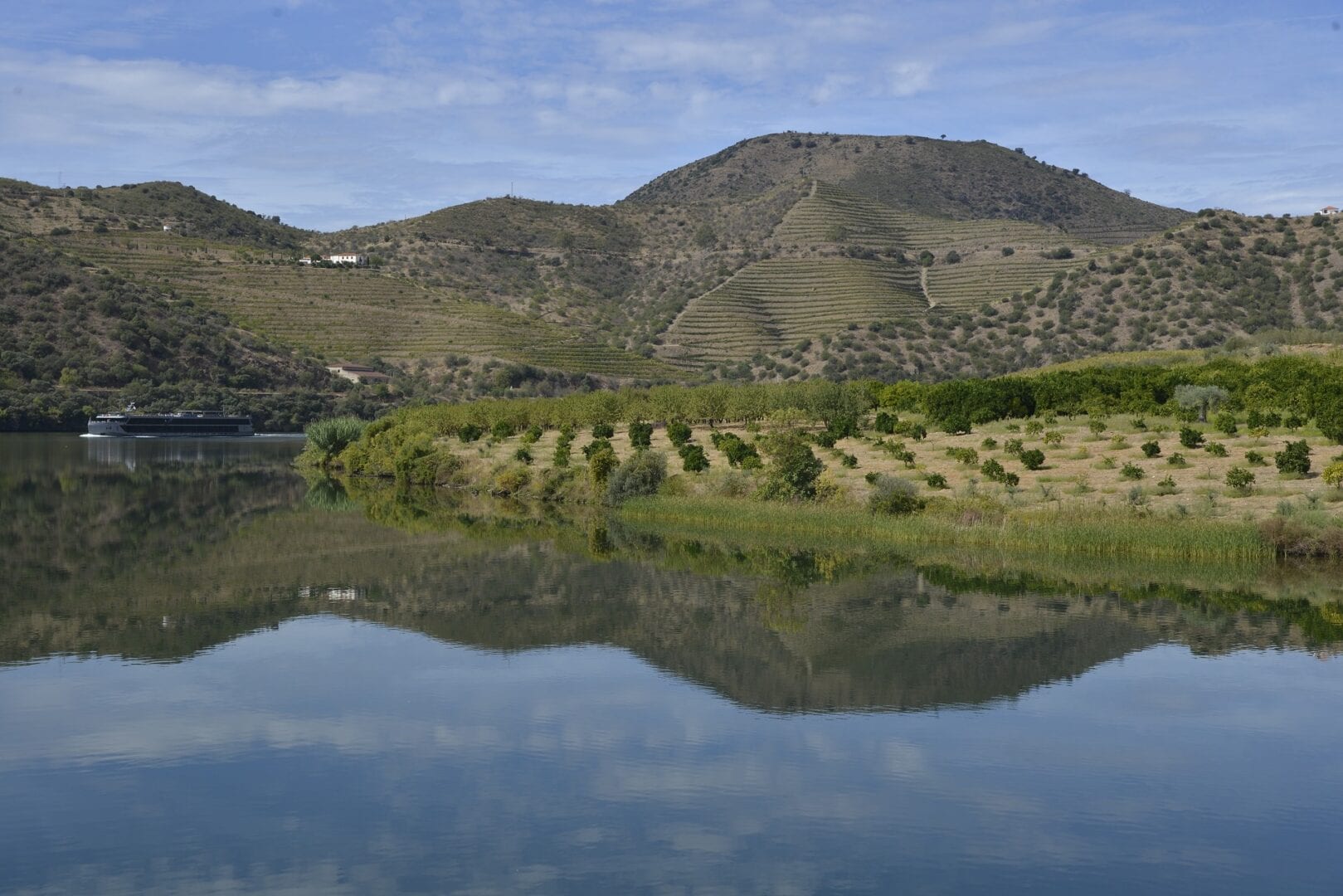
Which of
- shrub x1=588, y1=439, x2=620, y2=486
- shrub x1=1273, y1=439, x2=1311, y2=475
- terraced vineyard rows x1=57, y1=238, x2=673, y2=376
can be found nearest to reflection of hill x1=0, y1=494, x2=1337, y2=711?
shrub x1=588, y1=439, x2=620, y2=486

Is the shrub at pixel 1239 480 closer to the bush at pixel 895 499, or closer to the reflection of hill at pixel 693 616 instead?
the bush at pixel 895 499

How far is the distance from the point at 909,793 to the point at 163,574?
24183 millimetres

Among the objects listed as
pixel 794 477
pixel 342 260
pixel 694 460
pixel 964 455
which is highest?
pixel 342 260

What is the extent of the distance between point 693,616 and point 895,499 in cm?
1323

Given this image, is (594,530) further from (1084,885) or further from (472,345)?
(472,345)

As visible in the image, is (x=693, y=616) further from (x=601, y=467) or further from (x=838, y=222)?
(x=838, y=222)

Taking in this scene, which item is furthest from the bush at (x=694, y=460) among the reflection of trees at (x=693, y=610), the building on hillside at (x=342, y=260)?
the building on hillside at (x=342, y=260)

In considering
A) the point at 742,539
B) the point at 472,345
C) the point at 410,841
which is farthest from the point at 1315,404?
the point at 472,345

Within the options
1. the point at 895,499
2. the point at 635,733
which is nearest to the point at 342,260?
the point at 895,499

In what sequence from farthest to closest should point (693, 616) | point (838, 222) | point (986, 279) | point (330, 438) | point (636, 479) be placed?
point (838, 222)
point (986, 279)
point (330, 438)
point (636, 479)
point (693, 616)

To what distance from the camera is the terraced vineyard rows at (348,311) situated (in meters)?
128

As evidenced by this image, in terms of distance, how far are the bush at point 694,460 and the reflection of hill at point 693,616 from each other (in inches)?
463

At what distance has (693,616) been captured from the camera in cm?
2898

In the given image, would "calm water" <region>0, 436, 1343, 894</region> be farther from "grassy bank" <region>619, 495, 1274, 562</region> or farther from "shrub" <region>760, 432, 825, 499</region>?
"shrub" <region>760, 432, 825, 499</region>
